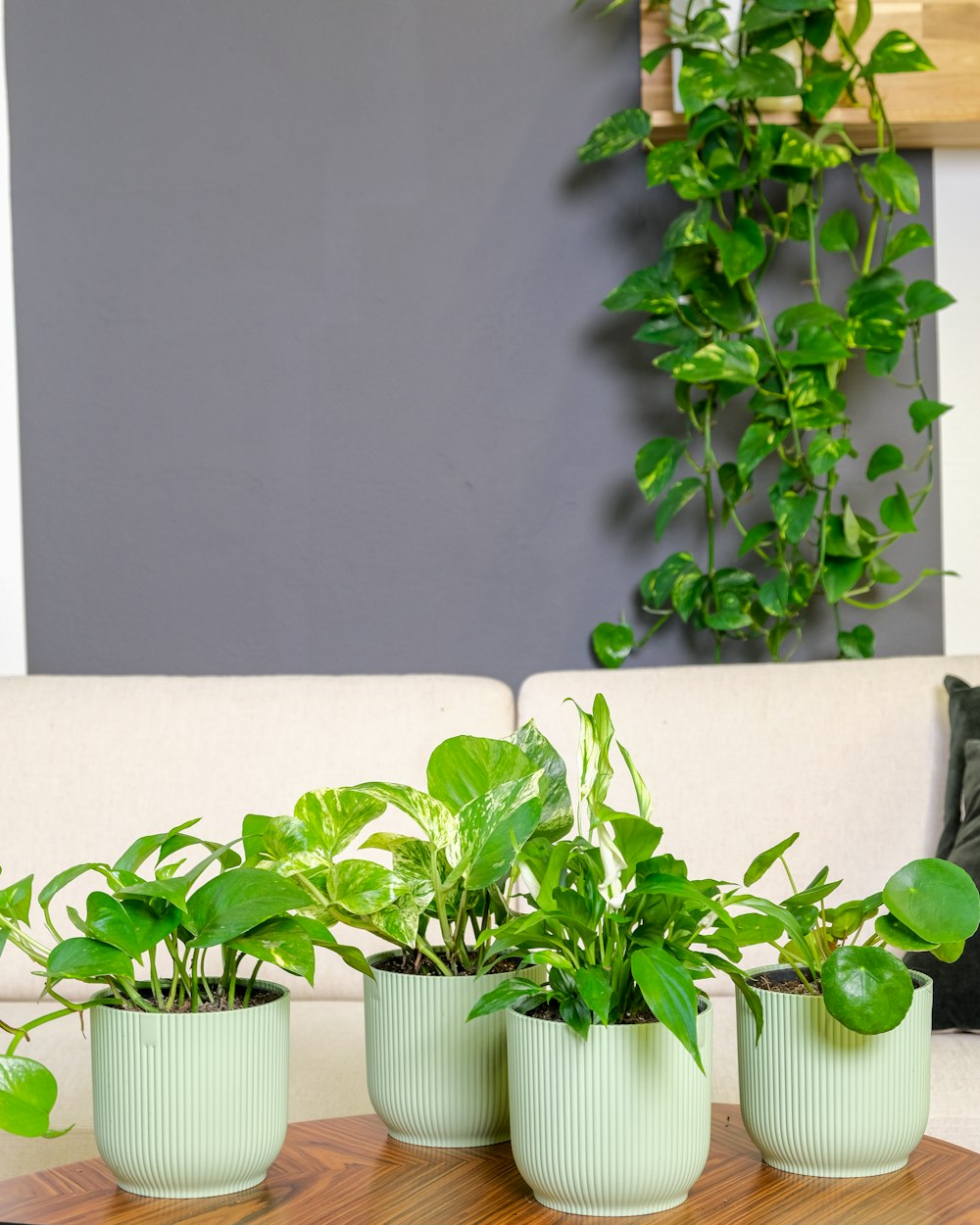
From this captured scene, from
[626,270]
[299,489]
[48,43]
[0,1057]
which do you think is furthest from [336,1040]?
[48,43]

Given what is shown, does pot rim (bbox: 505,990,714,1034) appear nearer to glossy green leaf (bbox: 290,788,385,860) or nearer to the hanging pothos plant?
glossy green leaf (bbox: 290,788,385,860)

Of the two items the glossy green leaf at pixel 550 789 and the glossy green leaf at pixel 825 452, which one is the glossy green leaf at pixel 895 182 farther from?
the glossy green leaf at pixel 550 789

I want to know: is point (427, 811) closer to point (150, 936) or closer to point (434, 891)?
point (434, 891)

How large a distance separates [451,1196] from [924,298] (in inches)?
61.9

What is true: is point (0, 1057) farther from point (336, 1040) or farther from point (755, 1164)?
point (336, 1040)

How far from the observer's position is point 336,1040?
1.35 meters

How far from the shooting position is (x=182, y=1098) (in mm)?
684

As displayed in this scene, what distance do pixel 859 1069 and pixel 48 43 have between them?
2049 millimetres

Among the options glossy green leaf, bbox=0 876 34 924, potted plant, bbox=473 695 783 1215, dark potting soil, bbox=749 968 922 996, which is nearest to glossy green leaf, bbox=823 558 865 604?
dark potting soil, bbox=749 968 922 996

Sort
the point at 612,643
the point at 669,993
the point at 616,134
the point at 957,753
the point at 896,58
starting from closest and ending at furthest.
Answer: the point at 669,993
the point at 957,753
the point at 896,58
the point at 616,134
the point at 612,643

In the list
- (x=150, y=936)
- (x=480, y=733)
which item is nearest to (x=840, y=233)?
(x=480, y=733)

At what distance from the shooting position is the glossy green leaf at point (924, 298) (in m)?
1.88

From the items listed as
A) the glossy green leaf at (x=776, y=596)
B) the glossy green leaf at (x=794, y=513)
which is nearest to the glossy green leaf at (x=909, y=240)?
the glossy green leaf at (x=794, y=513)

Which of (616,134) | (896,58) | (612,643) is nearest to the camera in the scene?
(896,58)
